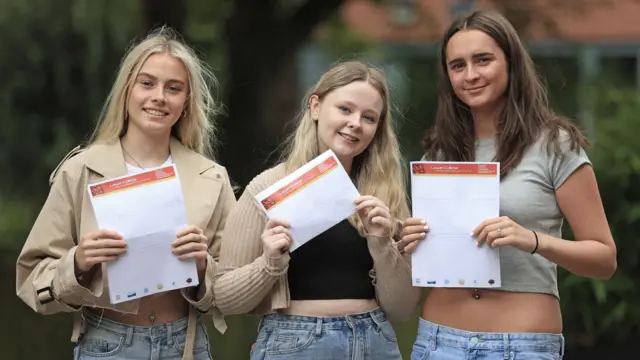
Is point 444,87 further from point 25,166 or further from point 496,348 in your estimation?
point 25,166

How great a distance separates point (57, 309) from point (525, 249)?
1522 millimetres

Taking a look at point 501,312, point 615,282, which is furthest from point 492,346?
point 615,282

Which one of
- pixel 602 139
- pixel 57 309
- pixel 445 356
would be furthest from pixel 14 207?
pixel 445 356

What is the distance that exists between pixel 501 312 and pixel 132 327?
3.94ft

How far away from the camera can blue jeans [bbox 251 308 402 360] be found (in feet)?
9.66

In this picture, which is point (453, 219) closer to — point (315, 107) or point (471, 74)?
point (471, 74)

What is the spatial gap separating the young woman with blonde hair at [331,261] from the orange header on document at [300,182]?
2.5 inches

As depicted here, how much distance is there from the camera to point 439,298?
10.1 ft

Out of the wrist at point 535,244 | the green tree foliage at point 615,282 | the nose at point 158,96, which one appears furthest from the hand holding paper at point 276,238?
the green tree foliage at point 615,282

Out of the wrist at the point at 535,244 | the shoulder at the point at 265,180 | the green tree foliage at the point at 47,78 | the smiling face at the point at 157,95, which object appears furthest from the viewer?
the green tree foliage at the point at 47,78

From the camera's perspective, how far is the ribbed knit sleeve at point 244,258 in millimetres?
2943

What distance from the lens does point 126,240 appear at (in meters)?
2.92

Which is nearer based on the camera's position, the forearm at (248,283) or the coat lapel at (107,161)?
the forearm at (248,283)

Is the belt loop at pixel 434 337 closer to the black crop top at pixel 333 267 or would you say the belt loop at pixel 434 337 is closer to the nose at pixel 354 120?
the black crop top at pixel 333 267
